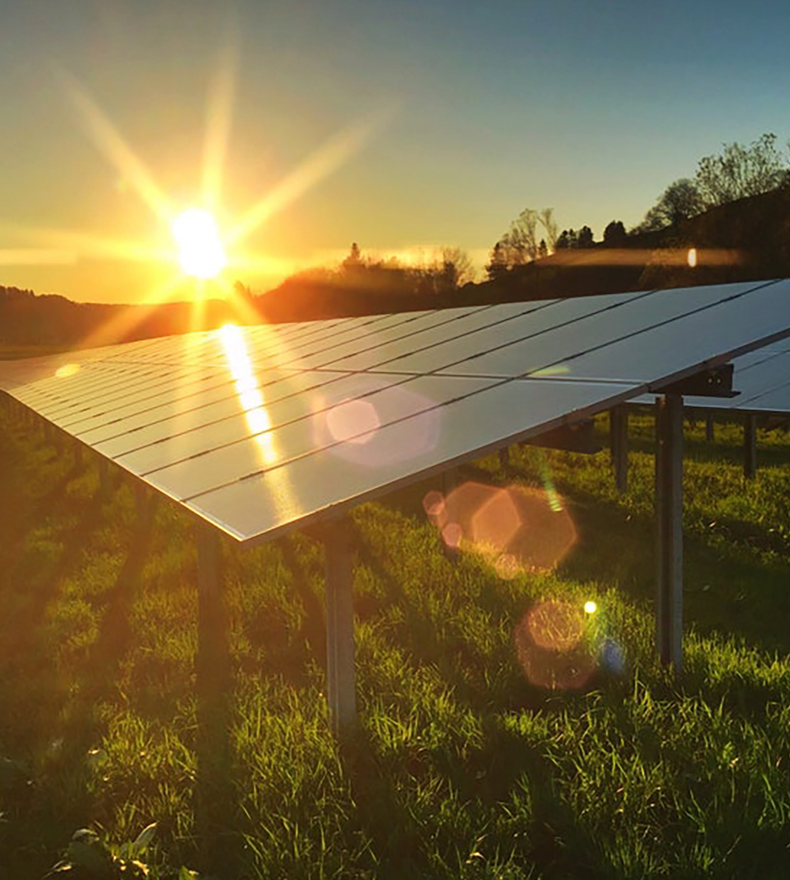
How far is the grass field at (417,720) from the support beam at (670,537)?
0.96ft

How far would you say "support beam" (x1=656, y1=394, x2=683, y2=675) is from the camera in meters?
6.03

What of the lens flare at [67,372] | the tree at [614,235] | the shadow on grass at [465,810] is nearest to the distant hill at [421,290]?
the tree at [614,235]

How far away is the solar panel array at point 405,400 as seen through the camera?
431 centimetres

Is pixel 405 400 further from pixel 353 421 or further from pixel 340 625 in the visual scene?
pixel 340 625

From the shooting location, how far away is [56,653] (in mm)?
7480

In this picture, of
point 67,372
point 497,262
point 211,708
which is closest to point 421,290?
point 497,262

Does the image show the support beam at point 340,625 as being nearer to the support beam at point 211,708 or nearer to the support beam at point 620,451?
the support beam at point 211,708

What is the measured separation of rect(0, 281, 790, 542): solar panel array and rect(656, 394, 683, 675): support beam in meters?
0.77

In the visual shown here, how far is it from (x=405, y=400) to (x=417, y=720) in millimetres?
2377

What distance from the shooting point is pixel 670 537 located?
604cm

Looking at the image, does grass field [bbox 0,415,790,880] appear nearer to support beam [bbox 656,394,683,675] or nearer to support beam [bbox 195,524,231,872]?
support beam [bbox 195,524,231,872]

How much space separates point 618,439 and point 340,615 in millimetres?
10101

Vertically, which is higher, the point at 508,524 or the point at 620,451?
the point at 620,451

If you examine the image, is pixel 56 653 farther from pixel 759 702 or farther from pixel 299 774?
pixel 759 702
